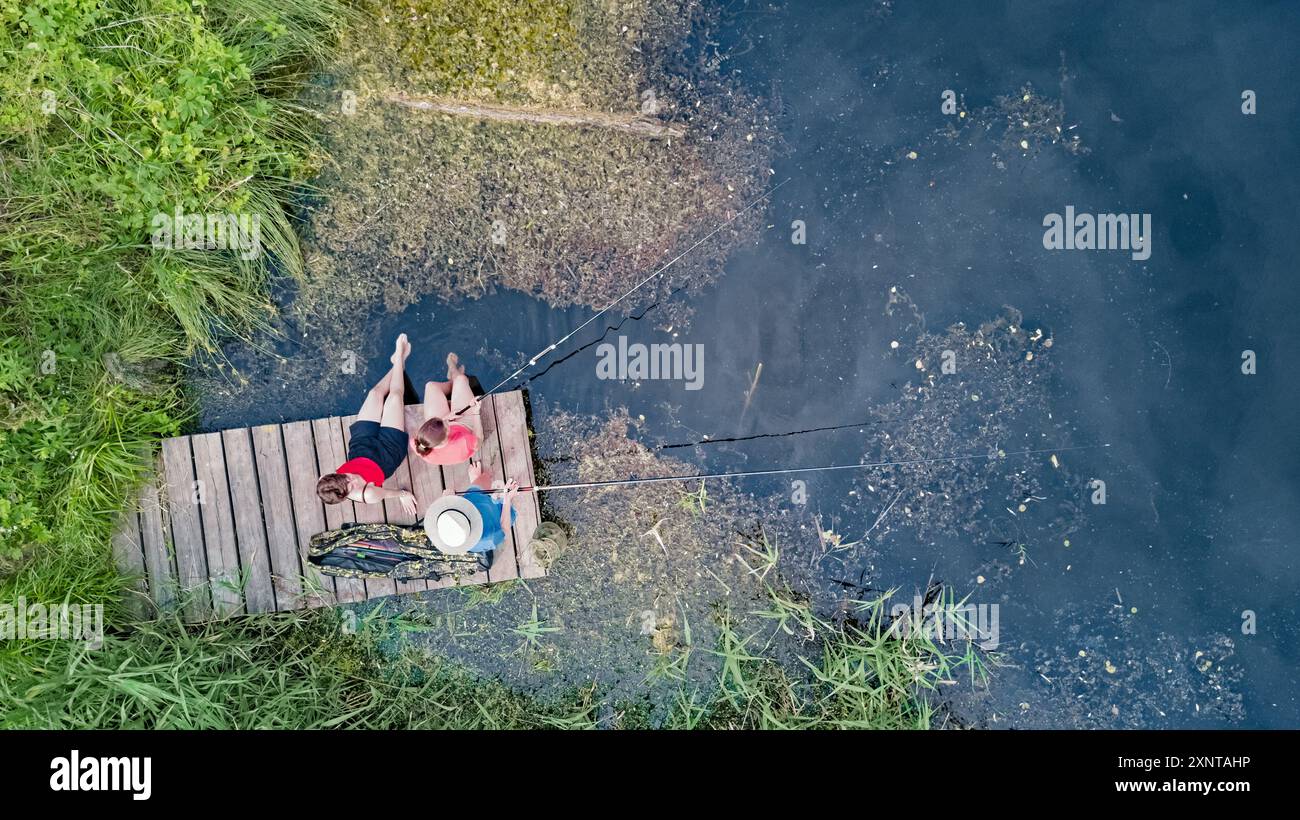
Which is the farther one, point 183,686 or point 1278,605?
point 1278,605

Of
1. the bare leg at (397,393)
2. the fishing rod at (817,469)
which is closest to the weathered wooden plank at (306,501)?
the bare leg at (397,393)

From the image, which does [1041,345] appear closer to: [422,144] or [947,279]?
[947,279]

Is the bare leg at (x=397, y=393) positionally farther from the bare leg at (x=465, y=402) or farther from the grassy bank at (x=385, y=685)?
the grassy bank at (x=385, y=685)

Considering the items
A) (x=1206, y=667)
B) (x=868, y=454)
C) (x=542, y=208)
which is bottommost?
(x=1206, y=667)

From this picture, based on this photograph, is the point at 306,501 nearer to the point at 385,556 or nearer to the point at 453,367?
the point at 385,556

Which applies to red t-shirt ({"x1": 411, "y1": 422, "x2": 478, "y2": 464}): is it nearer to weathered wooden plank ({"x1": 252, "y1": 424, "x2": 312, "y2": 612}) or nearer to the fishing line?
weathered wooden plank ({"x1": 252, "y1": 424, "x2": 312, "y2": 612})

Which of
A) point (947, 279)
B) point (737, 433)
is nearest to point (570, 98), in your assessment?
point (737, 433)
